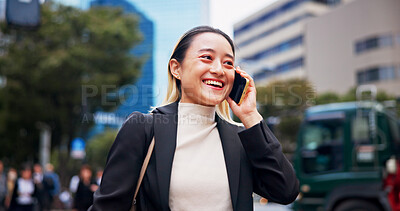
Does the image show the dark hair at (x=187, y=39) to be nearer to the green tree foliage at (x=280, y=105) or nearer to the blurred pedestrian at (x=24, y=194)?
the blurred pedestrian at (x=24, y=194)

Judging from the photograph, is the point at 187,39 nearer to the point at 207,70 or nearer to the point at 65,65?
the point at 207,70

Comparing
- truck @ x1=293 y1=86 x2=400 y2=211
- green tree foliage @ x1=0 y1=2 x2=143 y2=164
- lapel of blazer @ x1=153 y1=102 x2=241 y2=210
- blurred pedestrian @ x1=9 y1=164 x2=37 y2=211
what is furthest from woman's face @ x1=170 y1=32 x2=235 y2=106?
green tree foliage @ x1=0 y1=2 x2=143 y2=164

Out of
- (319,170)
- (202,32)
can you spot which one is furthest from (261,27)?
(202,32)

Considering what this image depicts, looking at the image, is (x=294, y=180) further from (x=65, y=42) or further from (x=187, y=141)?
(x=65, y=42)

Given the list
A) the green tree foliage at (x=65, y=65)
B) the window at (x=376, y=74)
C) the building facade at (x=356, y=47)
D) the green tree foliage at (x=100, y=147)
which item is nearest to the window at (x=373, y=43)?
the building facade at (x=356, y=47)

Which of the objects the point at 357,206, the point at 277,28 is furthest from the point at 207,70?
the point at 277,28

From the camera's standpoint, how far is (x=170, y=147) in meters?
1.67

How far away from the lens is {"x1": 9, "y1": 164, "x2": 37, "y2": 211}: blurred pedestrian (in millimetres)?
7699

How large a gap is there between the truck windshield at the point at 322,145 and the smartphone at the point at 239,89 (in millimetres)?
6958

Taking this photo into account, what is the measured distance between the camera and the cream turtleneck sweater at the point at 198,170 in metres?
1.63

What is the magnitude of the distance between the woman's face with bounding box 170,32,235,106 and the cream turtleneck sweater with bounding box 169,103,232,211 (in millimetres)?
93

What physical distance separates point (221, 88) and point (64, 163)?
71.4 feet

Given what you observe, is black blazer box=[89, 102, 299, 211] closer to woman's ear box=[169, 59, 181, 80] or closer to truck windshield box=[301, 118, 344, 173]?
woman's ear box=[169, 59, 181, 80]

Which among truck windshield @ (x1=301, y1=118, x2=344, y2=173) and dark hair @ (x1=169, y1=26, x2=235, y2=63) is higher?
dark hair @ (x1=169, y1=26, x2=235, y2=63)
